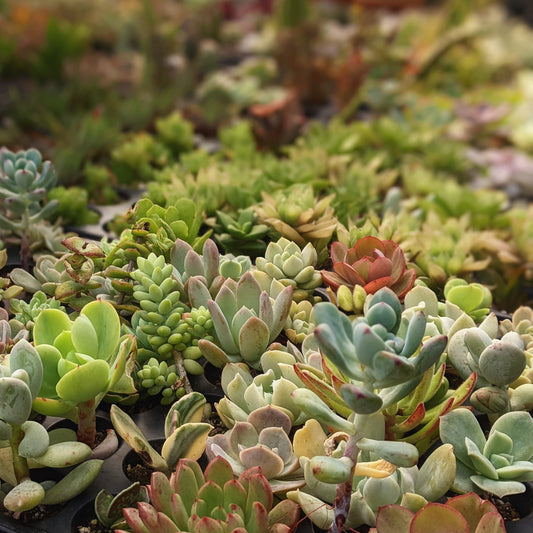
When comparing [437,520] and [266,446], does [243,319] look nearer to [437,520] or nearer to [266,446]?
[266,446]

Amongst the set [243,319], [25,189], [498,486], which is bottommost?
[498,486]

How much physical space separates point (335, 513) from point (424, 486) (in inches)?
4.3

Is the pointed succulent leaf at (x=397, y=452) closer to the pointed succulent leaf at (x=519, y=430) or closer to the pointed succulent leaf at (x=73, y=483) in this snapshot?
the pointed succulent leaf at (x=519, y=430)

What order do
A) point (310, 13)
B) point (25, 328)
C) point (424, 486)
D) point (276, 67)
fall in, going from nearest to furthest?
point (424, 486) → point (25, 328) → point (276, 67) → point (310, 13)

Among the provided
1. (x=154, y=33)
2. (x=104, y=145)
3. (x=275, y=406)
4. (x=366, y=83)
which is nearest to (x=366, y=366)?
(x=275, y=406)

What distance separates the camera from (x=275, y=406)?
26.0 inches

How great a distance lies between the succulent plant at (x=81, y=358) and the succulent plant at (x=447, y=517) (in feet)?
1.02

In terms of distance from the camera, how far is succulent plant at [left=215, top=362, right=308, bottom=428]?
2.24 feet

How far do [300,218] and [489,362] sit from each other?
1.24 feet

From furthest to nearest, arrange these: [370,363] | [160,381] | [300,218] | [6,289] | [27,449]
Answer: [300,218] < [6,289] < [160,381] < [27,449] < [370,363]

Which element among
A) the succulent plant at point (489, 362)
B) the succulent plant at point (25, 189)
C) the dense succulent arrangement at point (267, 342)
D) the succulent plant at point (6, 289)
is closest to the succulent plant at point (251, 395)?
the dense succulent arrangement at point (267, 342)

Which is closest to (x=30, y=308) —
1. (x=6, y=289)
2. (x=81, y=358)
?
(x=6, y=289)

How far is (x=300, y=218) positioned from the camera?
0.96 m

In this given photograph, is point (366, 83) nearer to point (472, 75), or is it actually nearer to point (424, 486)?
point (472, 75)
